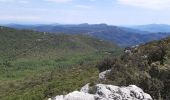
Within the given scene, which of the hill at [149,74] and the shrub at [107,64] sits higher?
the hill at [149,74]

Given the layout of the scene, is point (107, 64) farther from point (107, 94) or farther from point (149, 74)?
point (107, 94)

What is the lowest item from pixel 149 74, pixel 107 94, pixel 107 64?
pixel 107 64

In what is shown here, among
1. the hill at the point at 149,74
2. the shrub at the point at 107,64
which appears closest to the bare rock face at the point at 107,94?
the hill at the point at 149,74

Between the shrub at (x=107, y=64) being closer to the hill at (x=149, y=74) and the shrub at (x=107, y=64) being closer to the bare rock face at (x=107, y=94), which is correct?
the hill at (x=149, y=74)

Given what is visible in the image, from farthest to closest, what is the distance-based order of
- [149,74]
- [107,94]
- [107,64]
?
[107,64], [149,74], [107,94]

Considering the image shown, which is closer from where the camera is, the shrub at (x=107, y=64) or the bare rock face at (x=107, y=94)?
the bare rock face at (x=107, y=94)

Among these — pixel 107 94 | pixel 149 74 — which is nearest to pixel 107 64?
pixel 149 74

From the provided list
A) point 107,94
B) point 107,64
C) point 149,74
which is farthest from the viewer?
point 107,64

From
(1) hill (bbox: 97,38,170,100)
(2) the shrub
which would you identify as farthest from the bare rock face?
(2) the shrub

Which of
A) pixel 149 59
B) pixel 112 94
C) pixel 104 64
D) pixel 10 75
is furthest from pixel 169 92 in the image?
pixel 10 75

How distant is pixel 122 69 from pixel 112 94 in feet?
34.2

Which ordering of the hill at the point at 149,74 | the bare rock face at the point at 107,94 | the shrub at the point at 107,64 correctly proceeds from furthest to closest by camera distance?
the shrub at the point at 107,64 < the hill at the point at 149,74 < the bare rock face at the point at 107,94

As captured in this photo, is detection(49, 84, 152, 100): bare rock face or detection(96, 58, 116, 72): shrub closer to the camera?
detection(49, 84, 152, 100): bare rock face

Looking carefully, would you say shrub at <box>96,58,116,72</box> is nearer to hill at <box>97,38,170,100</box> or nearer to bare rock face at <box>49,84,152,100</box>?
hill at <box>97,38,170,100</box>
